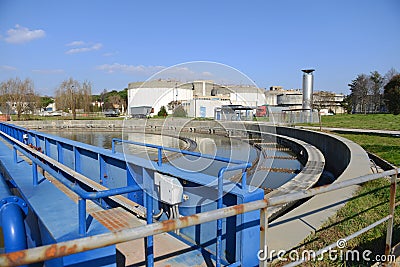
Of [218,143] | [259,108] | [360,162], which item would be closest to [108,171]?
[218,143]

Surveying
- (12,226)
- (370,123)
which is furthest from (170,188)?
(370,123)

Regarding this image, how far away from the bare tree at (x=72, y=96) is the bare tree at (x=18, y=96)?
6867 millimetres

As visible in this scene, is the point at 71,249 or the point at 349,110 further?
the point at 349,110

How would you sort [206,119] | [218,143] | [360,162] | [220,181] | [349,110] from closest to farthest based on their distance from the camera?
[220,181] → [206,119] → [218,143] → [360,162] → [349,110]

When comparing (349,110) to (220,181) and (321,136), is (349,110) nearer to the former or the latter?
(321,136)

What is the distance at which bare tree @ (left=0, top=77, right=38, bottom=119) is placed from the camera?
198 ft

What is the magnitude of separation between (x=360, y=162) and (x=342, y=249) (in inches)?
302

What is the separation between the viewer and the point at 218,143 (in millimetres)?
5004

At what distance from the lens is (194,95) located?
146 inches

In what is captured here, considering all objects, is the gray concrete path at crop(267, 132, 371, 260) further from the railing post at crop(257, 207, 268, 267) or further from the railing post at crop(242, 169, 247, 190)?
the railing post at crop(257, 207, 268, 267)

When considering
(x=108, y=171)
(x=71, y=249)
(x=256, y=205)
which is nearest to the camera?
(x=71, y=249)

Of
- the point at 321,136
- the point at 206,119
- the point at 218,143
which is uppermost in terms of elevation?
the point at 206,119

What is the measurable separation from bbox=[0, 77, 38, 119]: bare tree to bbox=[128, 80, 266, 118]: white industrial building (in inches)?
2555

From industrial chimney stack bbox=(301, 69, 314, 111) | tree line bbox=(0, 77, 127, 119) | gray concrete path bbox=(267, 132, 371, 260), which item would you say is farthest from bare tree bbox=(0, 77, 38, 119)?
gray concrete path bbox=(267, 132, 371, 260)
